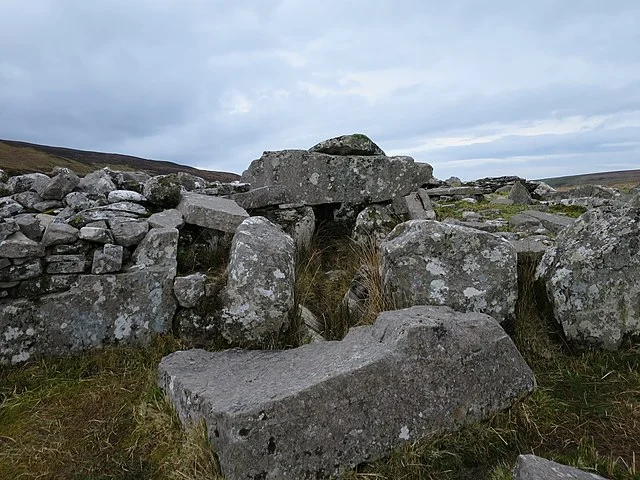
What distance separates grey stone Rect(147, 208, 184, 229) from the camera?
6.16 metres

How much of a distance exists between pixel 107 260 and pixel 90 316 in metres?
0.66

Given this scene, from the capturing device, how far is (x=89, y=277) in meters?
5.41

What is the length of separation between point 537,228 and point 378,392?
21.4 ft

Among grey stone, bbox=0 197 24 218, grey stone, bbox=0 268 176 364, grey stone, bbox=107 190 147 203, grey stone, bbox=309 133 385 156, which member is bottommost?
grey stone, bbox=0 268 176 364

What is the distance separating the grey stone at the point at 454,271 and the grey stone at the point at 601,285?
54 centimetres

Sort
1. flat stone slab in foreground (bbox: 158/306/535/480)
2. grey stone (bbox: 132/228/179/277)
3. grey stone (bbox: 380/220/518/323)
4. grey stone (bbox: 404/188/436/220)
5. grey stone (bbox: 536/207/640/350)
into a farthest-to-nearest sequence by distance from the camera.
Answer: grey stone (bbox: 404/188/436/220)
grey stone (bbox: 132/228/179/277)
grey stone (bbox: 380/220/518/323)
grey stone (bbox: 536/207/640/350)
flat stone slab in foreground (bbox: 158/306/535/480)

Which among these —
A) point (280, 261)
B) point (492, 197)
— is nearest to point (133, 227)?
point (280, 261)

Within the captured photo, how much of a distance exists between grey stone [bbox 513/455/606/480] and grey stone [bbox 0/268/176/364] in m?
3.98

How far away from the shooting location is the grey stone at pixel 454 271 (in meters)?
5.33

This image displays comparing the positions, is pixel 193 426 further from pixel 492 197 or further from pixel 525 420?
pixel 492 197

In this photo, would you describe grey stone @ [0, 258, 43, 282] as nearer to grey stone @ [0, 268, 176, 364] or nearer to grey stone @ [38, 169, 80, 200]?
grey stone @ [0, 268, 176, 364]

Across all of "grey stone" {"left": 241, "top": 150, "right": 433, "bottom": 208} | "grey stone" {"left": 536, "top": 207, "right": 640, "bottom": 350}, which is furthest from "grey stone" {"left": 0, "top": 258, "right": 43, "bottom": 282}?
"grey stone" {"left": 536, "top": 207, "right": 640, "bottom": 350}

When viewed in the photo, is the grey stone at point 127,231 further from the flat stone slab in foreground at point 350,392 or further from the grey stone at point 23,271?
the flat stone slab in foreground at point 350,392

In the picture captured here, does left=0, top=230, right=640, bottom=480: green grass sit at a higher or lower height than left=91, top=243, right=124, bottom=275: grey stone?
lower
